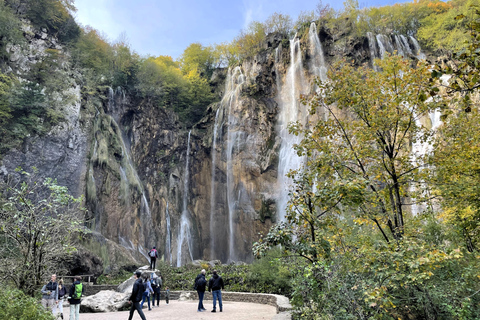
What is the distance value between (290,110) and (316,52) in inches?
240

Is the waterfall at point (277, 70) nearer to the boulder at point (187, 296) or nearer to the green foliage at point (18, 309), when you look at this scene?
the boulder at point (187, 296)

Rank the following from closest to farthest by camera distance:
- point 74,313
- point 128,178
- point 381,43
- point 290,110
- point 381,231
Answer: point 381,231 → point 74,313 → point 128,178 → point 381,43 → point 290,110

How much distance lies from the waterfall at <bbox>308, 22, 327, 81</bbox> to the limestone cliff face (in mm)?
94

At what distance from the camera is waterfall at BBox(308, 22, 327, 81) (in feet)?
99.5

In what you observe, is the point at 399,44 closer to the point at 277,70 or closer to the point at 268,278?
the point at 277,70

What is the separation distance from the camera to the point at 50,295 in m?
8.75

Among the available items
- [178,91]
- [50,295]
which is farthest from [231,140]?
[50,295]

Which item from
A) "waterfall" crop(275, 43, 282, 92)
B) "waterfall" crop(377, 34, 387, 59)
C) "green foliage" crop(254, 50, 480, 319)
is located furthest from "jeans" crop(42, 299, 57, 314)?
"waterfall" crop(377, 34, 387, 59)

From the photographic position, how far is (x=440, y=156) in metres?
7.42

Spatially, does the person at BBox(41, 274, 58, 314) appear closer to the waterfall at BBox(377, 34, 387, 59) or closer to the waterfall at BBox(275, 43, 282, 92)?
the waterfall at BBox(275, 43, 282, 92)

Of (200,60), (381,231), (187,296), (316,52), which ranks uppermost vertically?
(200,60)

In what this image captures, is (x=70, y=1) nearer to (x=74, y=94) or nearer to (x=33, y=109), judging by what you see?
(x=74, y=94)

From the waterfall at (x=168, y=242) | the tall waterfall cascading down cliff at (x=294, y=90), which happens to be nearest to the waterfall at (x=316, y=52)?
the tall waterfall cascading down cliff at (x=294, y=90)

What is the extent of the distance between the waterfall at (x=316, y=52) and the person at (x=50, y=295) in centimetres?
2728
